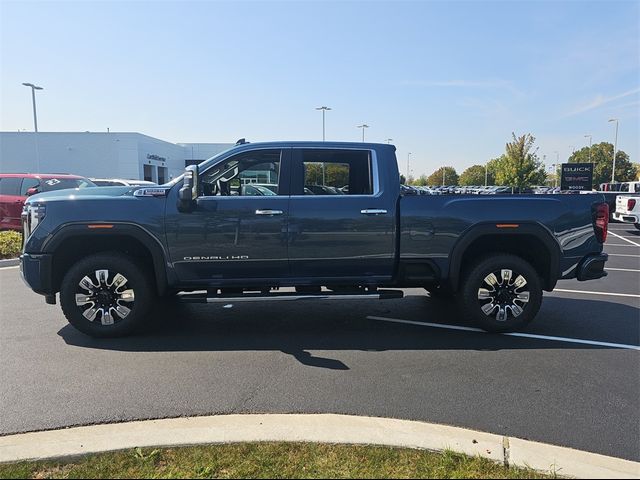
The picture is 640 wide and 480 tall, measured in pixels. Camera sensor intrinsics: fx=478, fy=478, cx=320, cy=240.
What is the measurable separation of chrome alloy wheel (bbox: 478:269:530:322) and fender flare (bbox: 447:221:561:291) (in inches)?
15.3

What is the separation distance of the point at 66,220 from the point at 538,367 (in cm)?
497

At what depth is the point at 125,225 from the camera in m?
5.06

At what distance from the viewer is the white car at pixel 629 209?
16.1 meters

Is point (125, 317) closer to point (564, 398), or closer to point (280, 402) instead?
point (280, 402)

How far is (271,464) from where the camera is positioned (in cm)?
280

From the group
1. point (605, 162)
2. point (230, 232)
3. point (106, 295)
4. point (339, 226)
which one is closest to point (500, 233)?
point (339, 226)

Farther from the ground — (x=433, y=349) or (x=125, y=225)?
(x=125, y=225)

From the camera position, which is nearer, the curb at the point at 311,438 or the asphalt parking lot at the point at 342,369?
the curb at the point at 311,438

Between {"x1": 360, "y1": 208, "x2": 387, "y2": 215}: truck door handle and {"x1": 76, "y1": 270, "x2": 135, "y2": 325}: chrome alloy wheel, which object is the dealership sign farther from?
{"x1": 76, "y1": 270, "x2": 135, "y2": 325}: chrome alloy wheel

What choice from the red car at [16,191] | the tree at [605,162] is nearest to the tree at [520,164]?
the tree at [605,162]

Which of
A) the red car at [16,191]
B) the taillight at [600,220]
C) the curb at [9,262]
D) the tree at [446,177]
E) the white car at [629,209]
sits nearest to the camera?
the taillight at [600,220]

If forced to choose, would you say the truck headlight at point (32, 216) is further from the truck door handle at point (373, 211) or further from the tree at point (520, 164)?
the tree at point (520, 164)

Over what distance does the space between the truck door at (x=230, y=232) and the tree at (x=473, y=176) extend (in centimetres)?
10214

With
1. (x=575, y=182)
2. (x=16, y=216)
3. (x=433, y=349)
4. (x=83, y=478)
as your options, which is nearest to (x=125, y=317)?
(x=83, y=478)
